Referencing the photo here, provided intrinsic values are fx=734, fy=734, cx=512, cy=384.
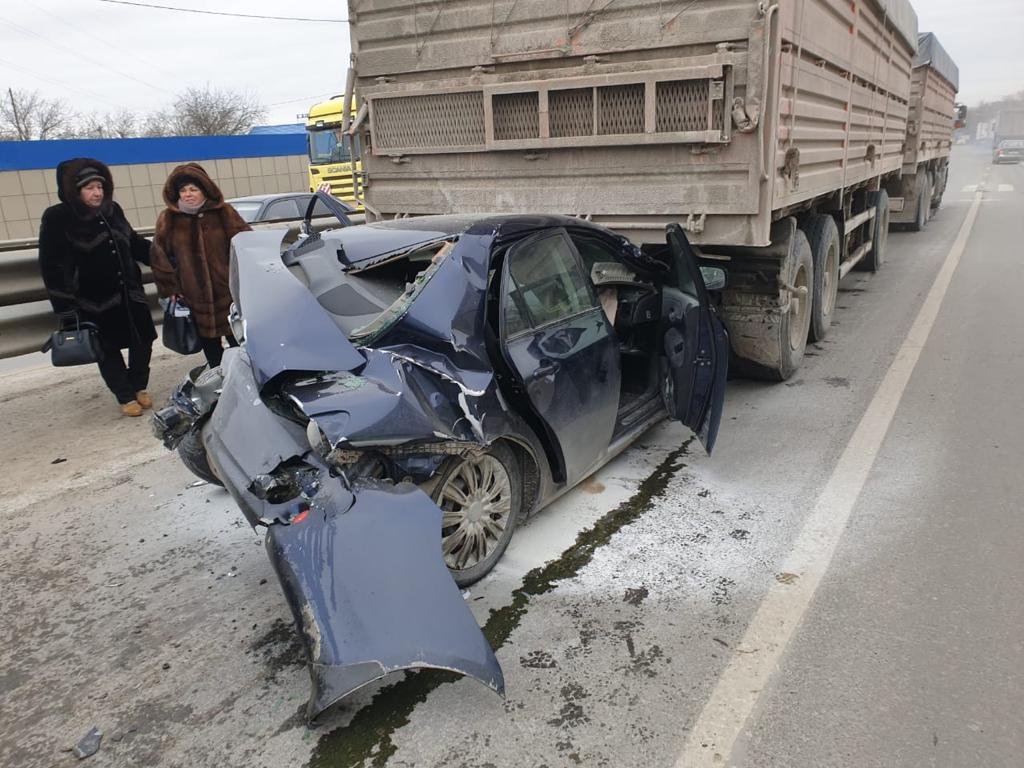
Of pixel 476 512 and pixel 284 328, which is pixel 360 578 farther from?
pixel 284 328

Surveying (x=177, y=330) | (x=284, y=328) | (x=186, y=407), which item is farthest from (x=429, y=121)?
(x=284, y=328)

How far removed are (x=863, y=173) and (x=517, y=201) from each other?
170 inches

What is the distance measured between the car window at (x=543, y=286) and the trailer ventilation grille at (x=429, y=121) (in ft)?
6.27

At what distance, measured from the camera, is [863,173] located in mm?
7566

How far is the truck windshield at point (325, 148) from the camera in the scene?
16.7 meters

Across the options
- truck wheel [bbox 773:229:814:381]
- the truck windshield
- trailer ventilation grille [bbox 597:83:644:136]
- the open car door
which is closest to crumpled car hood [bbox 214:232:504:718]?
the open car door

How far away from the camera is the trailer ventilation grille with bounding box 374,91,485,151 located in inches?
208

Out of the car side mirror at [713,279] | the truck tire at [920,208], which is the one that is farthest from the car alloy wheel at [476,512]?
the truck tire at [920,208]

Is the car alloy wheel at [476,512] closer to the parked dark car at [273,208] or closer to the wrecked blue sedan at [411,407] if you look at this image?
the wrecked blue sedan at [411,407]

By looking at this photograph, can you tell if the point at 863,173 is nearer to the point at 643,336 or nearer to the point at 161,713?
the point at 643,336

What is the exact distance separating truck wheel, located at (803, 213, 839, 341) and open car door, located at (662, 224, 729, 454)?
237cm

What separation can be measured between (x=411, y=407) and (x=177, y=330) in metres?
3.15

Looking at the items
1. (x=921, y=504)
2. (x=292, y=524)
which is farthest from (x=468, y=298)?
(x=921, y=504)

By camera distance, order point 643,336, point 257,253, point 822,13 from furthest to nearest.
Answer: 1. point 822,13
2. point 643,336
3. point 257,253
